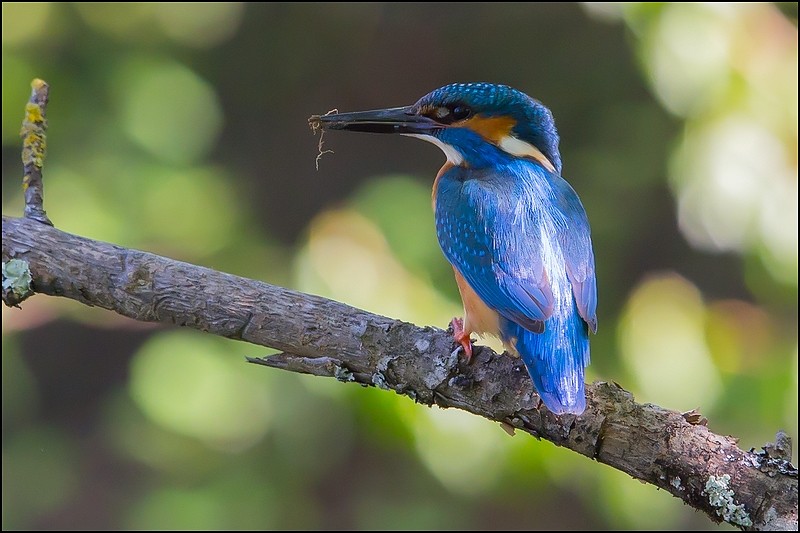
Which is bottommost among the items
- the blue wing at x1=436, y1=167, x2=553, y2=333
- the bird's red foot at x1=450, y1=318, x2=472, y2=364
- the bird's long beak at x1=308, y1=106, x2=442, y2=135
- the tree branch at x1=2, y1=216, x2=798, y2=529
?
the tree branch at x1=2, y1=216, x2=798, y2=529

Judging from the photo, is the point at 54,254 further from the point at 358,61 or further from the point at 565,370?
the point at 358,61

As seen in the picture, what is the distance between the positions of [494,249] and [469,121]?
0.43 meters

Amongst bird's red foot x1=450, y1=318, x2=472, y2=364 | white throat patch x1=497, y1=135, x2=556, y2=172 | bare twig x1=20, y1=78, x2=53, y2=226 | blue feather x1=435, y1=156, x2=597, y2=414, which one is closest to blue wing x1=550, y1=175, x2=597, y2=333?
blue feather x1=435, y1=156, x2=597, y2=414

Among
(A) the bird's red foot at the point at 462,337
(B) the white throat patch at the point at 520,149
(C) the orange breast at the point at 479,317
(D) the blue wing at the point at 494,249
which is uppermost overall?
(B) the white throat patch at the point at 520,149

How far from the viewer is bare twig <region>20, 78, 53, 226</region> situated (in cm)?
184

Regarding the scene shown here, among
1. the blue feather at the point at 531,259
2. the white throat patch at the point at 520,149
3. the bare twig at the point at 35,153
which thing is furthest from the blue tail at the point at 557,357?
the bare twig at the point at 35,153

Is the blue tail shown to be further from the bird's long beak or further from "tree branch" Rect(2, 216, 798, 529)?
the bird's long beak

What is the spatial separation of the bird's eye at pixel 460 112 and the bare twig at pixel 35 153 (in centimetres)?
93

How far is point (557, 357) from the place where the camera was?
180 centimetres

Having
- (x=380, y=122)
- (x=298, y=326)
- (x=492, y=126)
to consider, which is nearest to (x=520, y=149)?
(x=492, y=126)

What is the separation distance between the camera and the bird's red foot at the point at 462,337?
1.79m

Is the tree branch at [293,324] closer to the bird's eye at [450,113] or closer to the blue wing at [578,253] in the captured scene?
the blue wing at [578,253]

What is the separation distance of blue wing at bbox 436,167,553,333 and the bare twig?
33.5 inches

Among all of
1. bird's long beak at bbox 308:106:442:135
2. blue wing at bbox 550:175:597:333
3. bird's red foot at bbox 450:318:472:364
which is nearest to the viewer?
bird's red foot at bbox 450:318:472:364
